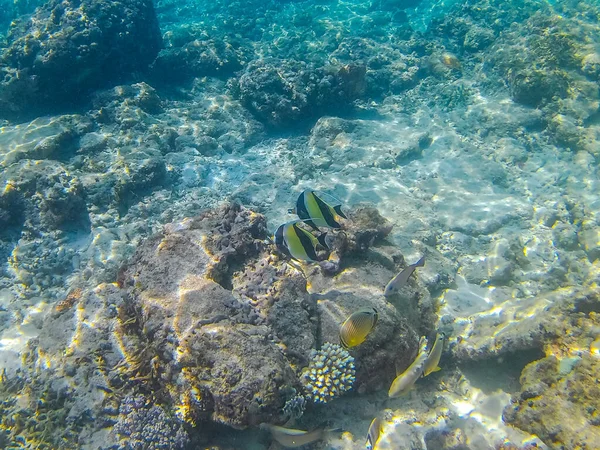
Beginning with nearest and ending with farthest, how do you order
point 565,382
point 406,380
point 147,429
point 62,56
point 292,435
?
point 292,435
point 406,380
point 147,429
point 565,382
point 62,56

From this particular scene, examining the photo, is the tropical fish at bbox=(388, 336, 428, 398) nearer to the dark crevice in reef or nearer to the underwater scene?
the underwater scene

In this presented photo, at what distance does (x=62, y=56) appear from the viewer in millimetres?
9492

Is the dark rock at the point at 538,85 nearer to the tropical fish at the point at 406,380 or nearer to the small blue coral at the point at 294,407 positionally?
the tropical fish at the point at 406,380

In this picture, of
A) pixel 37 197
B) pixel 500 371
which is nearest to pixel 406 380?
pixel 500 371

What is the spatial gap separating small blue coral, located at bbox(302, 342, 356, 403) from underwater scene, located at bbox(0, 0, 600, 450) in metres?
0.03

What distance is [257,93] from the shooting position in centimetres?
989

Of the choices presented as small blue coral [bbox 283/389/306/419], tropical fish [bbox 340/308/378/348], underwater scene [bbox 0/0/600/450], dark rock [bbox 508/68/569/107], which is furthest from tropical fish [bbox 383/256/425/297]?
dark rock [bbox 508/68/569/107]

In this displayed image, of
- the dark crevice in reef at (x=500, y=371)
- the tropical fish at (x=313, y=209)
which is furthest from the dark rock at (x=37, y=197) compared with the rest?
the dark crevice in reef at (x=500, y=371)

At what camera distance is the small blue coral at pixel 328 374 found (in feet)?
11.7

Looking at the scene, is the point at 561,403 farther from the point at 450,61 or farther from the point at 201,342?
the point at 450,61

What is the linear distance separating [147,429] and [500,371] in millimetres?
4286

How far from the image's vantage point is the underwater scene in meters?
3.54

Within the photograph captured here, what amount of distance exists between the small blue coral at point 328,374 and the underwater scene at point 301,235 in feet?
0.08

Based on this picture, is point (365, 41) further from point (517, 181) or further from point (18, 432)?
point (18, 432)
